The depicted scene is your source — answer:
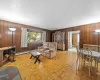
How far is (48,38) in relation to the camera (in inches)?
328

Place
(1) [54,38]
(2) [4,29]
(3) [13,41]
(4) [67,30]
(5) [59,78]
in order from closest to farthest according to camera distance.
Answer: (5) [59,78], (2) [4,29], (3) [13,41], (4) [67,30], (1) [54,38]

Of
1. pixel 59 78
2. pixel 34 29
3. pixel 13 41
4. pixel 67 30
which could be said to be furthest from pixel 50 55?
pixel 67 30

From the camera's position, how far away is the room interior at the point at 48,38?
104 inches

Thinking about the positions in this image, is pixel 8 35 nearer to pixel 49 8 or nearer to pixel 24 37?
pixel 24 37

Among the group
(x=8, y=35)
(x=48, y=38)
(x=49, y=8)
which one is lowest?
(x=48, y=38)

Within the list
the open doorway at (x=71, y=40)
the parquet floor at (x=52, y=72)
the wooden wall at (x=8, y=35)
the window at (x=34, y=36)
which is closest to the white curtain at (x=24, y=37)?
the wooden wall at (x=8, y=35)

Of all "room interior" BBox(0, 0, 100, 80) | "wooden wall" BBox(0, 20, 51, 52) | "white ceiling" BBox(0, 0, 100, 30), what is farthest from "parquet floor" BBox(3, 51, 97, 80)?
"white ceiling" BBox(0, 0, 100, 30)

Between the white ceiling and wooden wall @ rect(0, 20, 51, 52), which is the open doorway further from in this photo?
wooden wall @ rect(0, 20, 51, 52)

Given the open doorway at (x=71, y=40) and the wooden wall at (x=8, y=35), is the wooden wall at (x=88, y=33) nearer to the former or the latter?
the open doorway at (x=71, y=40)

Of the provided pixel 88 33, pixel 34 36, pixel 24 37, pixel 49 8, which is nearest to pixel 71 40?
pixel 88 33

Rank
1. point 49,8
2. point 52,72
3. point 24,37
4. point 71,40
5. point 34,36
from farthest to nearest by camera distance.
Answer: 1. point 71,40
2. point 34,36
3. point 24,37
4. point 49,8
5. point 52,72

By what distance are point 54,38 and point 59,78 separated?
20.2ft

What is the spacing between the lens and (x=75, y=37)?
10.3 meters

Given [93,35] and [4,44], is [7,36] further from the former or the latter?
[93,35]
